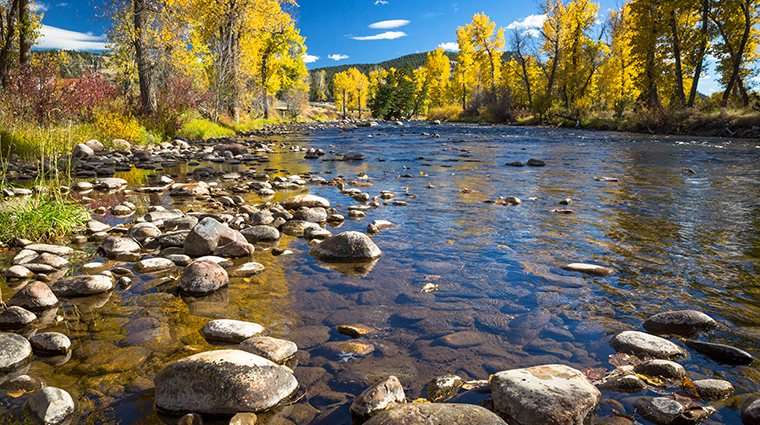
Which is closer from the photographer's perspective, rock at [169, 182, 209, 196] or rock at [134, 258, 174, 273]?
rock at [134, 258, 174, 273]

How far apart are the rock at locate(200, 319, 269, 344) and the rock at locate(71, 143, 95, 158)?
10511mm

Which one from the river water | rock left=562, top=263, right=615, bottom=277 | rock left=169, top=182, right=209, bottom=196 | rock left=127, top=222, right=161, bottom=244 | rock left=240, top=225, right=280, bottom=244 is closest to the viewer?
the river water

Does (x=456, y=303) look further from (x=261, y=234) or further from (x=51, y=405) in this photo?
(x=261, y=234)

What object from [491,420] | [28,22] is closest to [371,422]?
[491,420]

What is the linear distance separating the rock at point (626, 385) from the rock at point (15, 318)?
3434 mm

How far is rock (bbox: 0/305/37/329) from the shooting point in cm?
267

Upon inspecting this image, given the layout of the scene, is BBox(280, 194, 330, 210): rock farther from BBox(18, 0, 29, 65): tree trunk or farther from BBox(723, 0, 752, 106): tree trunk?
BBox(723, 0, 752, 106): tree trunk

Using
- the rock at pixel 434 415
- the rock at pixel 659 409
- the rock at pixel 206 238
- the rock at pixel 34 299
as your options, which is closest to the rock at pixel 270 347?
the rock at pixel 434 415

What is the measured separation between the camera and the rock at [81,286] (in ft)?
10.4

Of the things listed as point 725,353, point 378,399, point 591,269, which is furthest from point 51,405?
point 591,269

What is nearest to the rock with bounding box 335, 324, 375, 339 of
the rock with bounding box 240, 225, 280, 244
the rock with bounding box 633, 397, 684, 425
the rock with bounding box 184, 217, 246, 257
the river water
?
the river water

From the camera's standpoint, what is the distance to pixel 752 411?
6.06ft

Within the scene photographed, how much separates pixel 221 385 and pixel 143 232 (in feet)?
10.5

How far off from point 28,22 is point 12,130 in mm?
6066
